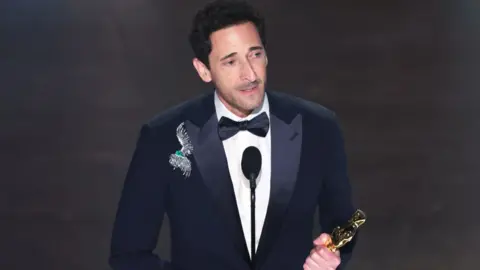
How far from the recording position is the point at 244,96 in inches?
71.1

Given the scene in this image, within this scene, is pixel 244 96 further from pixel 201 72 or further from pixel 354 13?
pixel 354 13

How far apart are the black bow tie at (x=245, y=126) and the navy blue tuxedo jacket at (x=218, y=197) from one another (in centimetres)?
2

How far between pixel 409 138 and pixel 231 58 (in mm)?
1235

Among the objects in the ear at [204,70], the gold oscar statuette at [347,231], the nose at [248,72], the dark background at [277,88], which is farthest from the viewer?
the dark background at [277,88]

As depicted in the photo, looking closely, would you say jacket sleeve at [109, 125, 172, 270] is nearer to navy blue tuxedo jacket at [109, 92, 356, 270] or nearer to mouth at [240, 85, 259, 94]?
navy blue tuxedo jacket at [109, 92, 356, 270]

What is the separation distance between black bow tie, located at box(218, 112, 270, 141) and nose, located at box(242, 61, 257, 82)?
13 cm

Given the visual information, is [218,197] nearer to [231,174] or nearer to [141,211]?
[231,174]

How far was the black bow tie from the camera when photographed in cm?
188

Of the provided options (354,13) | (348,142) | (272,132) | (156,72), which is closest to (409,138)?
(348,142)

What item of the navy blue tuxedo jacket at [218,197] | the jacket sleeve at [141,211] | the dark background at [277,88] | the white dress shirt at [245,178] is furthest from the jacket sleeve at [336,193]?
the dark background at [277,88]

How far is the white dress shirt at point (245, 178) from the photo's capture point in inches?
72.8

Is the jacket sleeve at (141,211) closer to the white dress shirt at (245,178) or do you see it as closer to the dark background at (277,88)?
the white dress shirt at (245,178)

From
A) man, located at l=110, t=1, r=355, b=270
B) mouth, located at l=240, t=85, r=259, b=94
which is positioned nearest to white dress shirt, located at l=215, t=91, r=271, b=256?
man, located at l=110, t=1, r=355, b=270

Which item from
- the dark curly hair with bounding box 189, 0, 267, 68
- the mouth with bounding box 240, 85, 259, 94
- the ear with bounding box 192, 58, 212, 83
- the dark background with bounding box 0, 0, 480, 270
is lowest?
the dark background with bounding box 0, 0, 480, 270
